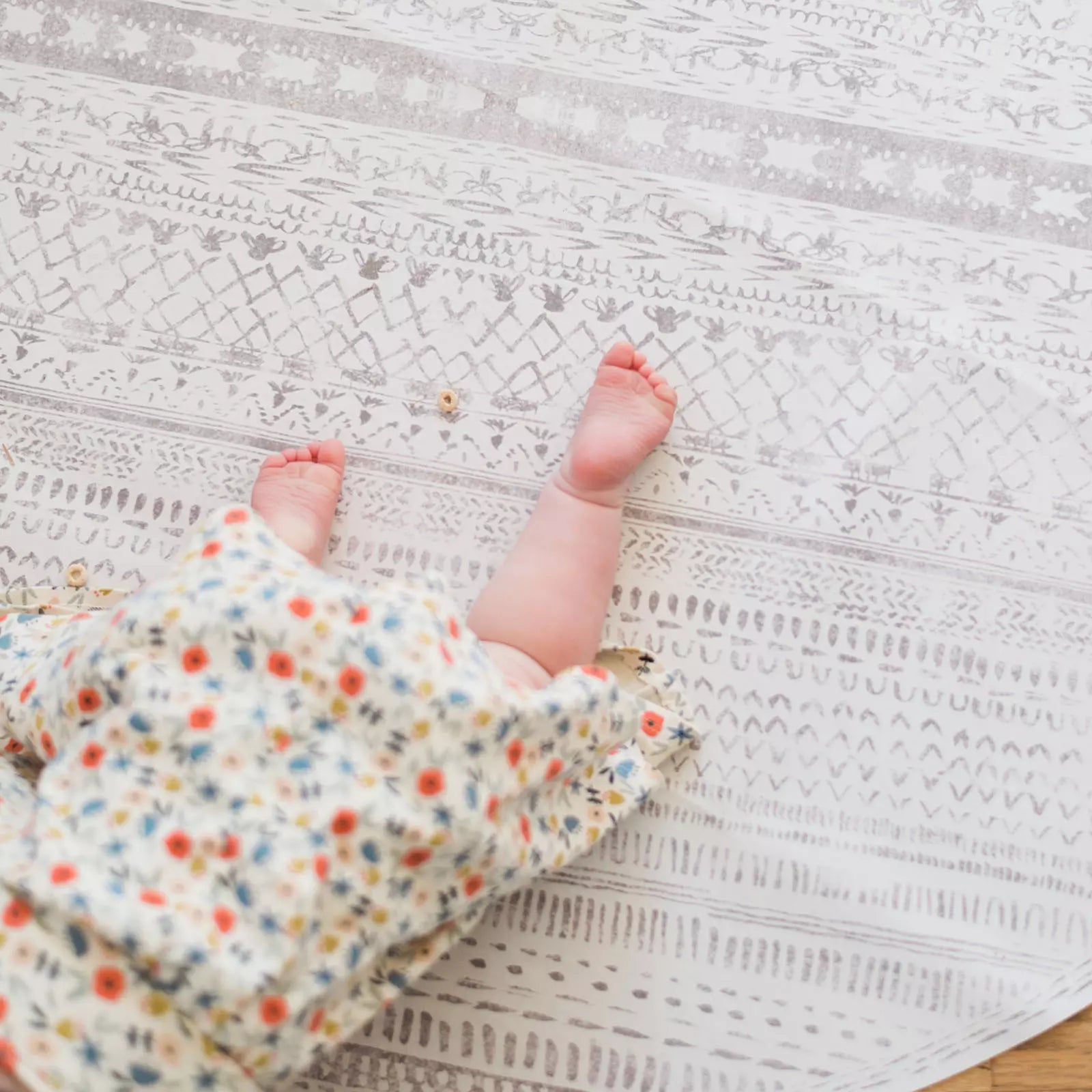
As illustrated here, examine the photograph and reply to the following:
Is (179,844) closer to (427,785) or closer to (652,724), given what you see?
(427,785)

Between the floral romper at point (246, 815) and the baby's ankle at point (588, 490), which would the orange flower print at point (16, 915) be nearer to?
the floral romper at point (246, 815)

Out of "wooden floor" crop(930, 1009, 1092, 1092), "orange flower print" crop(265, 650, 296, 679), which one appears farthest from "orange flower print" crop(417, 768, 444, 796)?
"wooden floor" crop(930, 1009, 1092, 1092)

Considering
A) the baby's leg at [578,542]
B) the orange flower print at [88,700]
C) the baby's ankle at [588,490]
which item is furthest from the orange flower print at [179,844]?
the baby's ankle at [588,490]

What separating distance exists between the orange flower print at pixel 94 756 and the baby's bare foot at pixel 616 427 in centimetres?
39

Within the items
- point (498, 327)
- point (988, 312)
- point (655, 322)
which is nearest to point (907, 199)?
point (988, 312)

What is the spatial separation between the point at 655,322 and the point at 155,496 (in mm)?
440

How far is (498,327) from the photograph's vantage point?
0.90 m

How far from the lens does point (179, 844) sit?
647 millimetres

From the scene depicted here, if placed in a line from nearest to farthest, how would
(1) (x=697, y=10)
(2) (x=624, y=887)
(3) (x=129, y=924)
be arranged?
(3) (x=129, y=924), (2) (x=624, y=887), (1) (x=697, y=10)

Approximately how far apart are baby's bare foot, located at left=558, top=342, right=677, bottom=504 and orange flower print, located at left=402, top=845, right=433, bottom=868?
1.00ft

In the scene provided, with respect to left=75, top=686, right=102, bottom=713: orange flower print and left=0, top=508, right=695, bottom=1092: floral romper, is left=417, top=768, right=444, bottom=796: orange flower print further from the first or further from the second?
left=75, top=686, right=102, bottom=713: orange flower print

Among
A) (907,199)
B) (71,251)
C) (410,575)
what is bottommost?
(410,575)

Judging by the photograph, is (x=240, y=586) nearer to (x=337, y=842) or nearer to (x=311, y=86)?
(x=337, y=842)

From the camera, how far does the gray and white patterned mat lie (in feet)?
2.68
